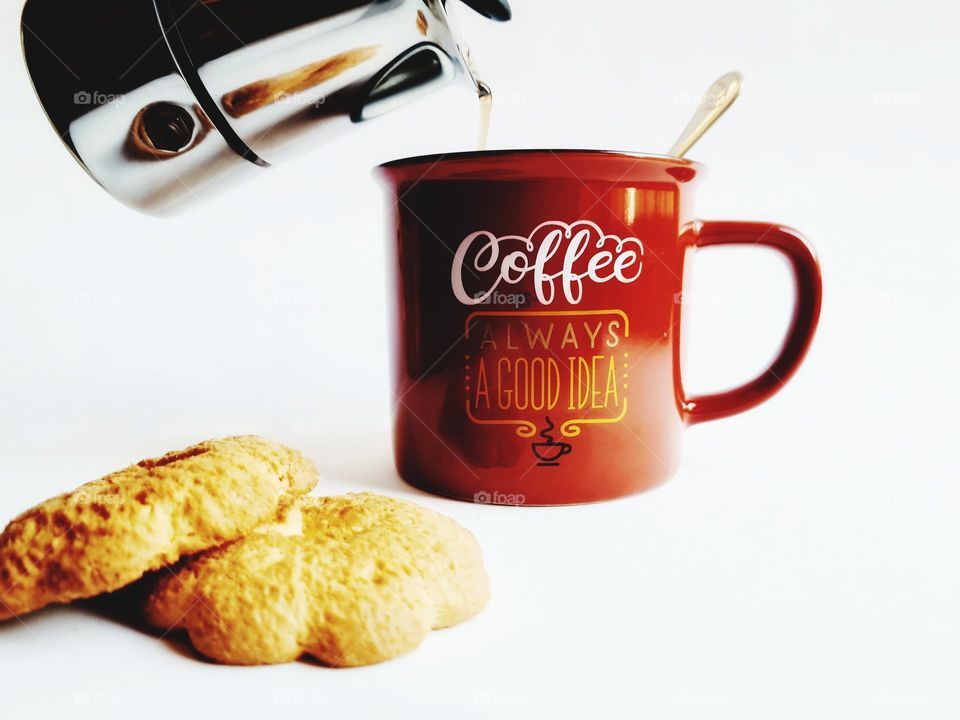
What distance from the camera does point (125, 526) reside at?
0.53 m

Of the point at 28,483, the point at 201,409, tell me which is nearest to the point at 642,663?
the point at 28,483

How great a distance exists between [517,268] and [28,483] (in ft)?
1.79

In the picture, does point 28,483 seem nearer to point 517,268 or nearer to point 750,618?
point 517,268

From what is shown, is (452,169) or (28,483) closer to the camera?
(452,169)

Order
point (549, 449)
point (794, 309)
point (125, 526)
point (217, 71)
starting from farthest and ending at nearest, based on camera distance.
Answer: point (794, 309), point (549, 449), point (217, 71), point (125, 526)

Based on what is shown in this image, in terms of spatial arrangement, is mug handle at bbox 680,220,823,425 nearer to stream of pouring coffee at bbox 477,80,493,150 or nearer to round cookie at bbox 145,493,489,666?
stream of pouring coffee at bbox 477,80,493,150

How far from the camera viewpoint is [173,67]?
672mm

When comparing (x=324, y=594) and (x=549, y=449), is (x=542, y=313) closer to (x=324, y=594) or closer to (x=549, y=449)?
(x=549, y=449)

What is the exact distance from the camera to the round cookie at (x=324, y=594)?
52 cm

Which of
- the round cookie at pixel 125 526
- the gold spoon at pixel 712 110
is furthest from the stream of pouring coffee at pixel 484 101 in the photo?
the round cookie at pixel 125 526

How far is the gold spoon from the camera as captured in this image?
Result: 0.92 meters

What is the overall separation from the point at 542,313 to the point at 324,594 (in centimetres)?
33

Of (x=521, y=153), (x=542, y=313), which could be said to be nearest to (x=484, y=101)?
(x=521, y=153)

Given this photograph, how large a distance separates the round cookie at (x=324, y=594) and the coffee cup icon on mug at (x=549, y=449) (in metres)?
0.19
